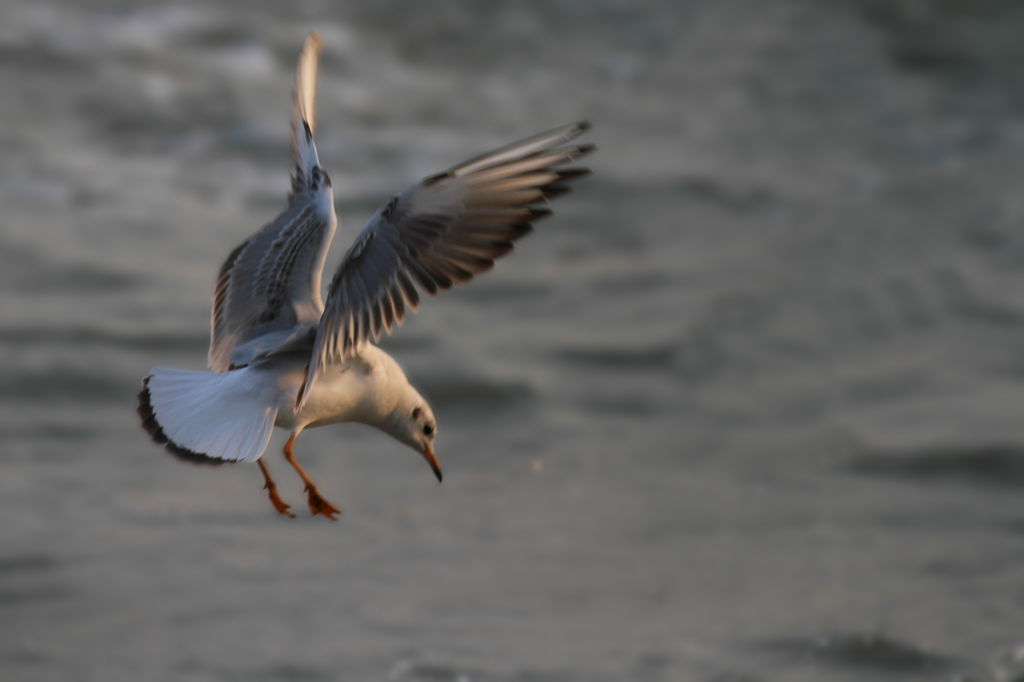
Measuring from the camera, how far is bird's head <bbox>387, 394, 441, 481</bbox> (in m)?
4.63

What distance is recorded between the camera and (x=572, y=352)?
1036 centimetres

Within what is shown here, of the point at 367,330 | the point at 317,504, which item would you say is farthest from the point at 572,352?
the point at 367,330

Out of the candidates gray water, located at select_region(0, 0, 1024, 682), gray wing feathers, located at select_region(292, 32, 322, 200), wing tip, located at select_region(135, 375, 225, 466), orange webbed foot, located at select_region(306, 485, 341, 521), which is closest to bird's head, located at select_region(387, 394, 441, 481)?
orange webbed foot, located at select_region(306, 485, 341, 521)

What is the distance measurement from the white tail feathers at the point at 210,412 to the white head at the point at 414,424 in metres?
0.41

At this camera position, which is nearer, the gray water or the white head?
the white head

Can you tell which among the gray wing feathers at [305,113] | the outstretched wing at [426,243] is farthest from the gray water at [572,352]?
the outstretched wing at [426,243]

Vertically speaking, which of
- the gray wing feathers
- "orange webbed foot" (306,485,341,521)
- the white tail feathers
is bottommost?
"orange webbed foot" (306,485,341,521)

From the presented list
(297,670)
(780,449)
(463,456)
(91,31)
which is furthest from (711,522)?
(91,31)

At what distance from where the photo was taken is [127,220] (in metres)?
11.1

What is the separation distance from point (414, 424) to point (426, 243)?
665 millimetres

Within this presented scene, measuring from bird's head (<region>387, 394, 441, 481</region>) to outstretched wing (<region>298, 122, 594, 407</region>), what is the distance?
0.38 m

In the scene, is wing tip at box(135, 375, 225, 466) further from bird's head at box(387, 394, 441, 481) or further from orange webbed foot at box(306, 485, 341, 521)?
bird's head at box(387, 394, 441, 481)

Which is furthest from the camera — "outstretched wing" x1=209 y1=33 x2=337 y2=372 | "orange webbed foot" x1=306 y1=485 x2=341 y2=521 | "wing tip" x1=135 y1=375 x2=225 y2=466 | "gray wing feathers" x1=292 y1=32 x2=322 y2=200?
"gray wing feathers" x1=292 y1=32 x2=322 y2=200

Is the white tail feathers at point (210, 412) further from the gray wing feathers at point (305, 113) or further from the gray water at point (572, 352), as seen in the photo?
the gray water at point (572, 352)
